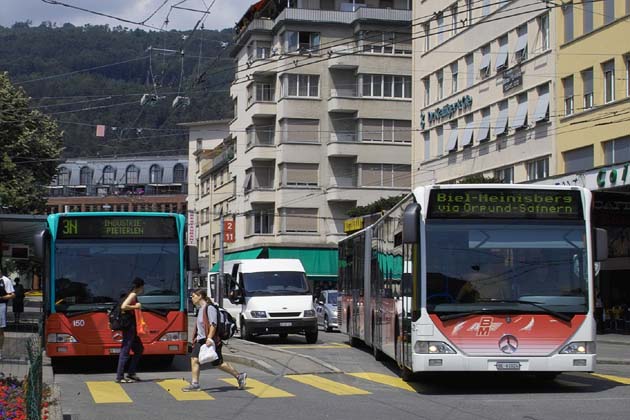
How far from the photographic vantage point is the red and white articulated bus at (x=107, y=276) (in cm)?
1964

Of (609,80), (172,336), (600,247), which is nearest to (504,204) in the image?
(600,247)

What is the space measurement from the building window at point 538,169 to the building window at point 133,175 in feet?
289

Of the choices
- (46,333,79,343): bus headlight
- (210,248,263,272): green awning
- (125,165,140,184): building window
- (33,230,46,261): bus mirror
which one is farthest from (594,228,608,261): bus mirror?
(125,165,140,184): building window

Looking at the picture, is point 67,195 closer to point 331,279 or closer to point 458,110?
point 331,279

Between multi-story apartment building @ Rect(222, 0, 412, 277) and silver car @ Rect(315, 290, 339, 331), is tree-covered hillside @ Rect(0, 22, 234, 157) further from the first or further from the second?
silver car @ Rect(315, 290, 339, 331)

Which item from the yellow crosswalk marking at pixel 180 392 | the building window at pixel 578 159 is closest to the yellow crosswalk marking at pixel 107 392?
the yellow crosswalk marking at pixel 180 392

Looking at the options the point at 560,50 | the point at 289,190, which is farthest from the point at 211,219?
the point at 560,50

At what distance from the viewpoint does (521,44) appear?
46812 mm

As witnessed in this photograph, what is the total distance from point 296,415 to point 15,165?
34109mm

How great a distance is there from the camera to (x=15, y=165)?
1772 inches

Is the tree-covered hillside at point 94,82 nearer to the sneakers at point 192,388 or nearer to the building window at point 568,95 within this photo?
the building window at point 568,95

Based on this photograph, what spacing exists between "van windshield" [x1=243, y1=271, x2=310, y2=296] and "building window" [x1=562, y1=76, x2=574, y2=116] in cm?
1721

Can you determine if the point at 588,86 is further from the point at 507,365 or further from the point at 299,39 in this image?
the point at 299,39

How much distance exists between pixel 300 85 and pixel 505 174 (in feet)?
74.3
